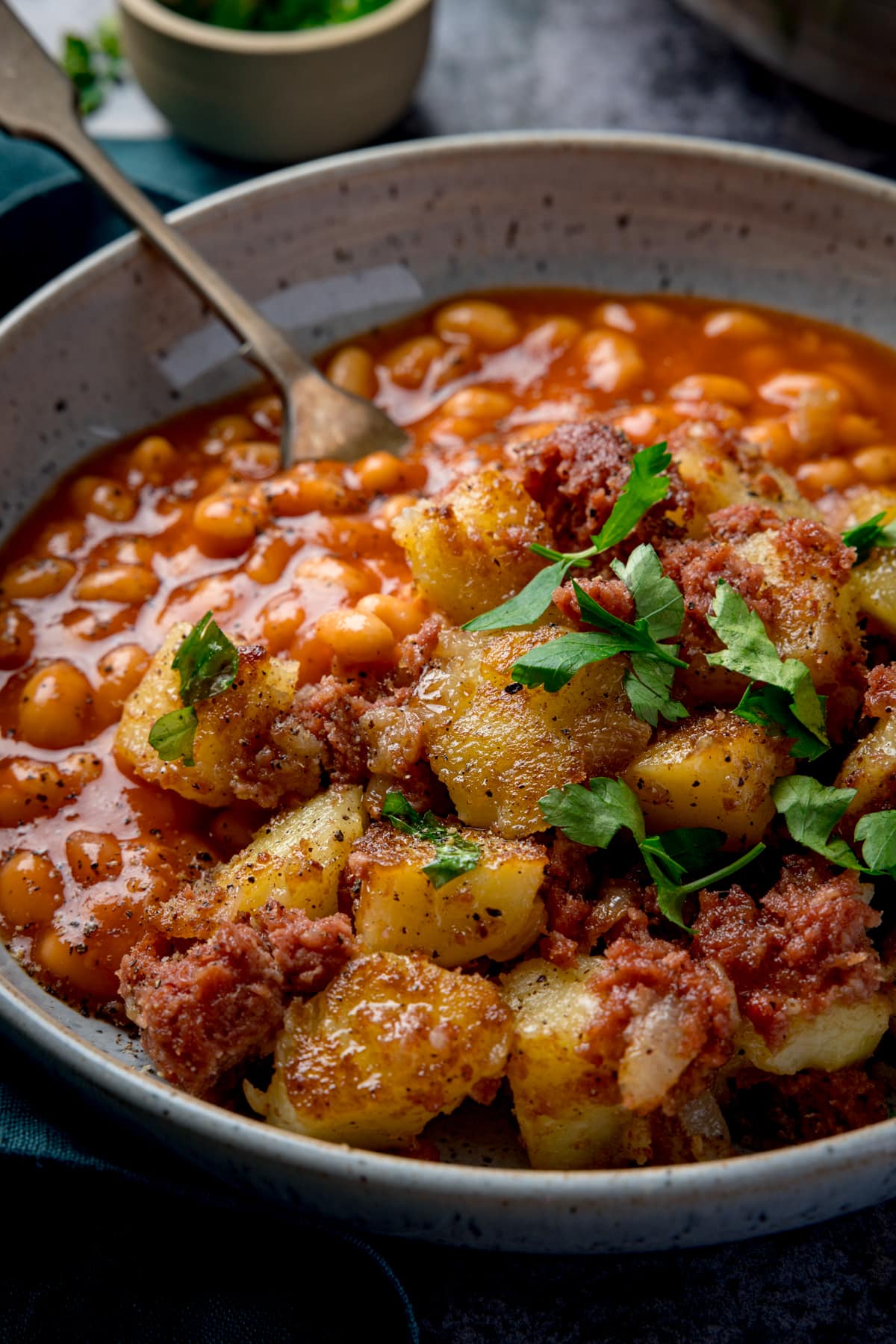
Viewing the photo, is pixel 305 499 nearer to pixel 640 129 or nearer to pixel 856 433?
pixel 856 433

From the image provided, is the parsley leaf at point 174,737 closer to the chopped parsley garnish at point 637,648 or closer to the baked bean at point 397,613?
the baked bean at point 397,613

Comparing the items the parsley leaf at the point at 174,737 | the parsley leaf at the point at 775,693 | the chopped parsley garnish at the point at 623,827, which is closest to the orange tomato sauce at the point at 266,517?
the parsley leaf at the point at 174,737

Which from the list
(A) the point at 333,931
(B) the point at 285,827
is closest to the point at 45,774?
(B) the point at 285,827

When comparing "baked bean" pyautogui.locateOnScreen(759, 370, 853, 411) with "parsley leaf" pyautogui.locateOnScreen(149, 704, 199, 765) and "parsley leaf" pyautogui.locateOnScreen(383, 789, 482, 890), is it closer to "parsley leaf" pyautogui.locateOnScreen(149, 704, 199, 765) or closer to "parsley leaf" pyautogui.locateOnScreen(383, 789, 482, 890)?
"parsley leaf" pyautogui.locateOnScreen(383, 789, 482, 890)

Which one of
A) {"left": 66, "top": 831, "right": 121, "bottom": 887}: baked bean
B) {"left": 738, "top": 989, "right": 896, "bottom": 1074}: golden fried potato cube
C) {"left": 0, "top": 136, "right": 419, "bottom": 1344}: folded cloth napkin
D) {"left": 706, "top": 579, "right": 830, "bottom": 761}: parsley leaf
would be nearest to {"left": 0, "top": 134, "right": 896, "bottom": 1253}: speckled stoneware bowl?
{"left": 66, "top": 831, "right": 121, "bottom": 887}: baked bean

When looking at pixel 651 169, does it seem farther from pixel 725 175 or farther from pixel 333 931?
pixel 333 931

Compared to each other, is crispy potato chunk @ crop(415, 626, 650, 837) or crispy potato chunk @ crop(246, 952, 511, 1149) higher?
crispy potato chunk @ crop(415, 626, 650, 837)
